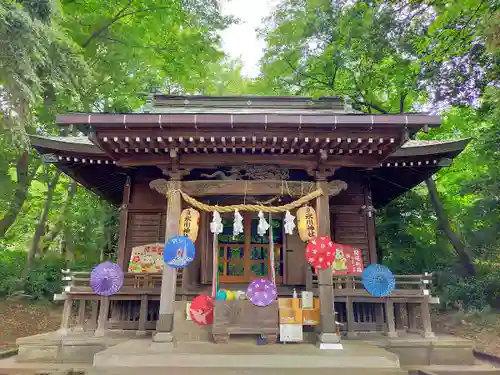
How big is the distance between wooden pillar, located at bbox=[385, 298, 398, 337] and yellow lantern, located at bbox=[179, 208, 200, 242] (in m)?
4.61

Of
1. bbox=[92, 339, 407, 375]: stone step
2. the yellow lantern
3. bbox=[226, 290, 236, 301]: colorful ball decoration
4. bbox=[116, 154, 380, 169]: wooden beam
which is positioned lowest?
bbox=[92, 339, 407, 375]: stone step

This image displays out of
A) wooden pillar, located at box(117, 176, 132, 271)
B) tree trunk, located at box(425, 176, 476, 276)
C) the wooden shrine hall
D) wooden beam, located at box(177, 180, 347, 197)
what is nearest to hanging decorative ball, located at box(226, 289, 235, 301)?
the wooden shrine hall

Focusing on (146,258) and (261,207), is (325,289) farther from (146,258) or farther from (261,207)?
(146,258)

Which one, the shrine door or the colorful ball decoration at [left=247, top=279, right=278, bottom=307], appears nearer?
the colorful ball decoration at [left=247, top=279, right=278, bottom=307]

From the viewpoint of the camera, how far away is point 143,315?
26.6ft

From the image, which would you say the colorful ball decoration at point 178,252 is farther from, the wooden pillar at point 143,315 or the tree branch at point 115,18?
the tree branch at point 115,18

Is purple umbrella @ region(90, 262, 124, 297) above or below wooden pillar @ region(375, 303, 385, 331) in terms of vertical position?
above

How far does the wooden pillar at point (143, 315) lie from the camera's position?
7980 millimetres

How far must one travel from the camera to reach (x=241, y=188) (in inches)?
291

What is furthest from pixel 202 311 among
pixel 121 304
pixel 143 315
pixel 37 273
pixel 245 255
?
pixel 37 273

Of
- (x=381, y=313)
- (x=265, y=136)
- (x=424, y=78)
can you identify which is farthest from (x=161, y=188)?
(x=424, y=78)

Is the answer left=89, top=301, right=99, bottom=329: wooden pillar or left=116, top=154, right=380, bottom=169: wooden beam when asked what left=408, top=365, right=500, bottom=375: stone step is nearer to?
left=116, top=154, right=380, bottom=169: wooden beam

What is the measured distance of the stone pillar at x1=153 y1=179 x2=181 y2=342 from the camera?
21.4 ft

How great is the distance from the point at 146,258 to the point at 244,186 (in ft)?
12.2
